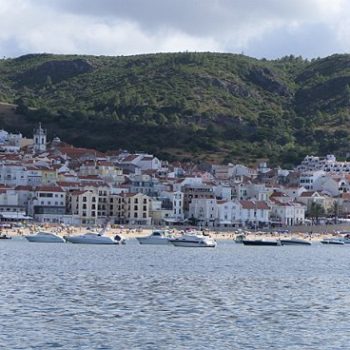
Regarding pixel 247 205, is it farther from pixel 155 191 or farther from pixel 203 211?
pixel 155 191

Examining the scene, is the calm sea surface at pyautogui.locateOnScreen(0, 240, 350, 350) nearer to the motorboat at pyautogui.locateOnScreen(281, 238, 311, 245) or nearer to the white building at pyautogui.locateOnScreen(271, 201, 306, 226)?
the motorboat at pyautogui.locateOnScreen(281, 238, 311, 245)

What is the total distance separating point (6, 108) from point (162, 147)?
32.1 metres

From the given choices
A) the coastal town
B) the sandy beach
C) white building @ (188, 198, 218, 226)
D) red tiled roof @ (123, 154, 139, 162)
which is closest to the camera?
the sandy beach

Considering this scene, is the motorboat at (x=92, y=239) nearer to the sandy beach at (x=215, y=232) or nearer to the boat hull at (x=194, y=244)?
the boat hull at (x=194, y=244)

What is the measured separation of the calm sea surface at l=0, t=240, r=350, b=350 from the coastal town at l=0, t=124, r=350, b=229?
47.7 metres

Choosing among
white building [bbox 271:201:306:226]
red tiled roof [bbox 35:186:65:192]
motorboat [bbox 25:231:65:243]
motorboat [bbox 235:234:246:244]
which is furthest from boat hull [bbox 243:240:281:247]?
red tiled roof [bbox 35:186:65:192]

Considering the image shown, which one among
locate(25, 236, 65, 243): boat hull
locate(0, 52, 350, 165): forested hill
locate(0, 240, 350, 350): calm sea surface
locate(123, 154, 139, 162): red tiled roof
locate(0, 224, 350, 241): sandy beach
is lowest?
locate(0, 240, 350, 350): calm sea surface

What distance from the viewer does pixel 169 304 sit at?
1492 inches

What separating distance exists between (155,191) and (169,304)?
8528cm

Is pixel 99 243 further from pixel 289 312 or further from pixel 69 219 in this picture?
pixel 289 312

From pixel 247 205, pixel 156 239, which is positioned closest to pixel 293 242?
pixel 156 239

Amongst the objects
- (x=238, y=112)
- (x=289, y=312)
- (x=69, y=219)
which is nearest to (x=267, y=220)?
(x=69, y=219)

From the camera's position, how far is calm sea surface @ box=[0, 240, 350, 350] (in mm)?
30656

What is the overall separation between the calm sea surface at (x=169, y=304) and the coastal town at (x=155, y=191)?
4772 centimetres
